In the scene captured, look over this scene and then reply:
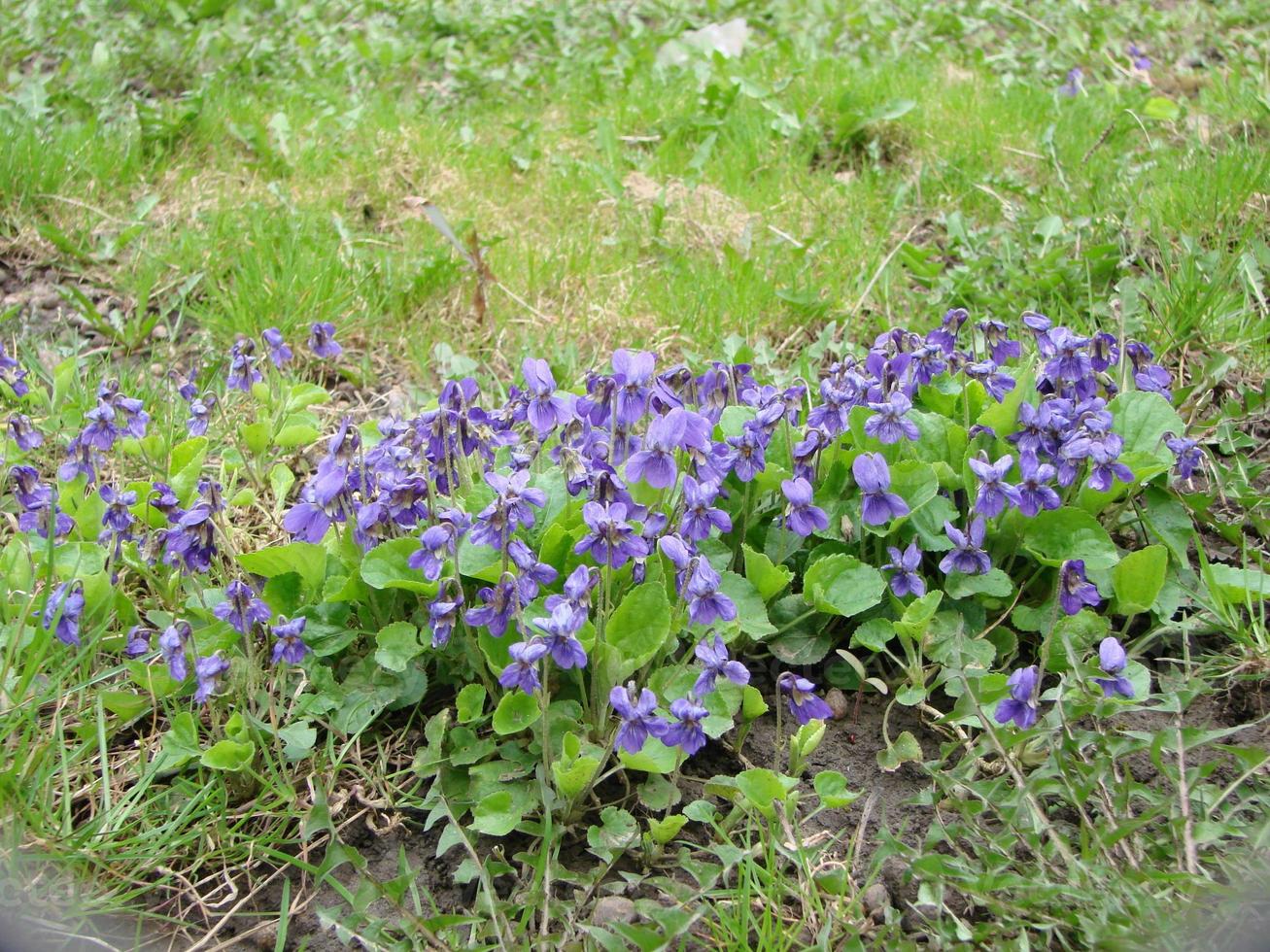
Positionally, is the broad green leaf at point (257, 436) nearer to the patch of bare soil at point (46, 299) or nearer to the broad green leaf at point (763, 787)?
the patch of bare soil at point (46, 299)

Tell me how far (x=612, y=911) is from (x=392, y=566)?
0.74 metres

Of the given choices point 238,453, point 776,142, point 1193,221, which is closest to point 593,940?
point 238,453

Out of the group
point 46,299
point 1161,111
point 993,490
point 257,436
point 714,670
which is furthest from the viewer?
point 1161,111

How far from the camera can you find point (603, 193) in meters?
4.06

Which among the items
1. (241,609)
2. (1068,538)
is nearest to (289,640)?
(241,609)

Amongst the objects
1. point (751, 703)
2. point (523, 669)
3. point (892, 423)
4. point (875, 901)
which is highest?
point (892, 423)

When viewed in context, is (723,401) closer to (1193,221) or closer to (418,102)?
(1193,221)

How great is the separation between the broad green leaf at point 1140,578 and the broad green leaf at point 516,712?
114 cm

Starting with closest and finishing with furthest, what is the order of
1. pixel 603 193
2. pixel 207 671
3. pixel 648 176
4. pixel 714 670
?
1. pixel 714 670
2. pixel 207 671
3. pixel 603 193
4. pixel 648 176

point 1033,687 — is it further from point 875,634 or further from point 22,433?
point 22,433

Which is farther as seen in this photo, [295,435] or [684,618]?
[295,435]

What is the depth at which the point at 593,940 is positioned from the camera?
1.73 metres

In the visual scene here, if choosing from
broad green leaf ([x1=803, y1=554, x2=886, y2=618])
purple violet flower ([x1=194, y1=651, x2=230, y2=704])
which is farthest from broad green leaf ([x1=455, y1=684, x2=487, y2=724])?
broad green leaf ([x1=803, y1=554, x2=886, y2=618])

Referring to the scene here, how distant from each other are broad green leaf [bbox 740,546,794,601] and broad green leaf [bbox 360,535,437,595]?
59 cm
